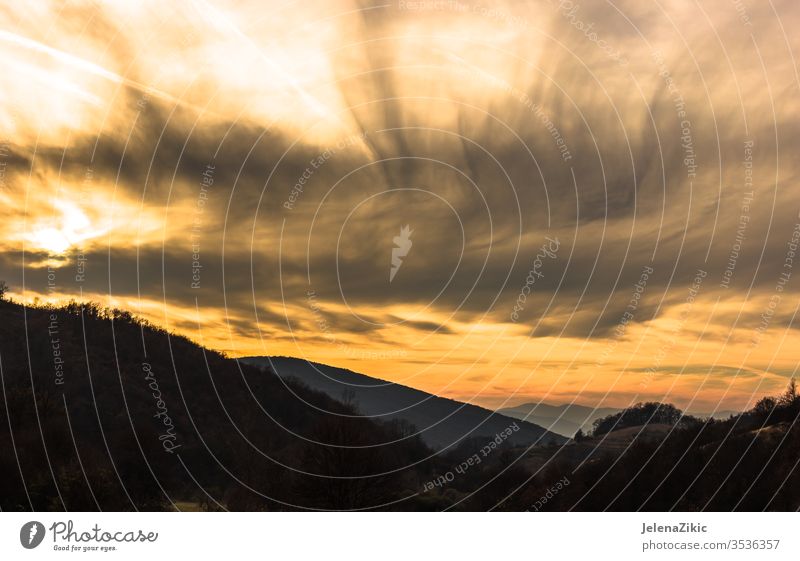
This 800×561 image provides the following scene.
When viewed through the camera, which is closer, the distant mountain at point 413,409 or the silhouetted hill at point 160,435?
the silhouetted hill at point 160,435

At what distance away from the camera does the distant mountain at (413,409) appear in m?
84.2

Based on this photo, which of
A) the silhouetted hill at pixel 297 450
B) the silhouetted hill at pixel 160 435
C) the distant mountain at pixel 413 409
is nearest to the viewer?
the silhouetted hill at pixel 160 435

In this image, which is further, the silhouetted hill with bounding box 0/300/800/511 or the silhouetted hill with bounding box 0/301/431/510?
the silhouetted hill with bounding box 0/300/800/511

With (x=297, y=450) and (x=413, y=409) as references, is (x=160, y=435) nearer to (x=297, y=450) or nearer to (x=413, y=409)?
(x=297, y=450)

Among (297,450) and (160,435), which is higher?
(160,435)

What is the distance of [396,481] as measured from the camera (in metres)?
72.1

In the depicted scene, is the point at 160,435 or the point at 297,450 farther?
the point at 160,435

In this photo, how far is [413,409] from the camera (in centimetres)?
9669

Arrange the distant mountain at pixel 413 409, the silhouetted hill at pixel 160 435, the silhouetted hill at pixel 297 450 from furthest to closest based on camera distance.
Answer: the distant mountain at pixel 413 409 < the silhouetted hill at pixel 297 450 < the silhouetted hill at pixel 160 435

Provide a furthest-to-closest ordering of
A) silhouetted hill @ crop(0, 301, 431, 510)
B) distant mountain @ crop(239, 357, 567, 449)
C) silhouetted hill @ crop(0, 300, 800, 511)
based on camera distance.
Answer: distant mountain @ crop(239, 357, 567, 449) < silhouetted hill @ crop(0, 300, 800, 511) < silhouetted hill @ crop(0, 301, 431, 510)

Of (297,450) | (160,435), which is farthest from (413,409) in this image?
(160,435)

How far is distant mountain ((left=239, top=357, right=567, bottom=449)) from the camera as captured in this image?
84.2 m
